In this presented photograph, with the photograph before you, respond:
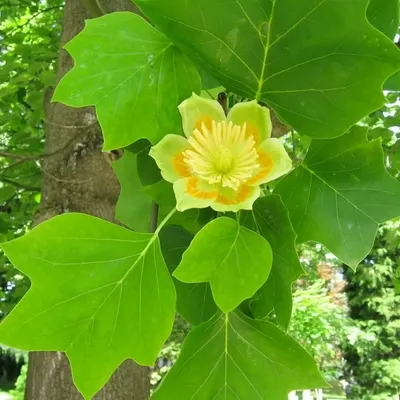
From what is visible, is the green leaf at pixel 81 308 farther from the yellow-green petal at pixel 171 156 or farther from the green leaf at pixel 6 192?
the green leaf at pixel 6 192

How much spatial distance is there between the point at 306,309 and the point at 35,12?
169 inches

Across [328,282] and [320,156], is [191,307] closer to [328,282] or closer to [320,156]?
[320,156]

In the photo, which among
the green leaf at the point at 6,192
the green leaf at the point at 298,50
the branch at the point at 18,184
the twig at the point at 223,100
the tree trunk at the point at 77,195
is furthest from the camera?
the green leaf at the point at 6,192

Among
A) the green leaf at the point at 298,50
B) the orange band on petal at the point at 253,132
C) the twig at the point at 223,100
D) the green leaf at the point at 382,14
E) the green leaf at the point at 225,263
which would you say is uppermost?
the green leaf at the point at 382,14

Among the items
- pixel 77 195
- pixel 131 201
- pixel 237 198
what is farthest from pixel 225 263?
pixel 77 195

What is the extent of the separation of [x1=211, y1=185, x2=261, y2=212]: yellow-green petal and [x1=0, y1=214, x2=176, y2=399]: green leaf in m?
0.07

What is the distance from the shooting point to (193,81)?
40 cm

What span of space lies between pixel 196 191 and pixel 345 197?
0.41 feet

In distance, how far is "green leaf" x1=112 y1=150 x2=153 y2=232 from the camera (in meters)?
0.54

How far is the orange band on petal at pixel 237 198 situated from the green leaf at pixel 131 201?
0.14m

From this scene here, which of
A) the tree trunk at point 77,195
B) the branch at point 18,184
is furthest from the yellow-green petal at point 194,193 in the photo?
the branch at point 18,184

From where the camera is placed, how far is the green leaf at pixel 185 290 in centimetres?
49

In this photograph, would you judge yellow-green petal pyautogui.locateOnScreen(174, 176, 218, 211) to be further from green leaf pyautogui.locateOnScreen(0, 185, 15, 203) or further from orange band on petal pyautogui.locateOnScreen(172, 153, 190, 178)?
green leaf pyautogui.locateOnScreen(0, 185, 15, 203)

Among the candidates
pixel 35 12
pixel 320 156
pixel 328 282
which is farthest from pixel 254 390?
pixel 328 282
